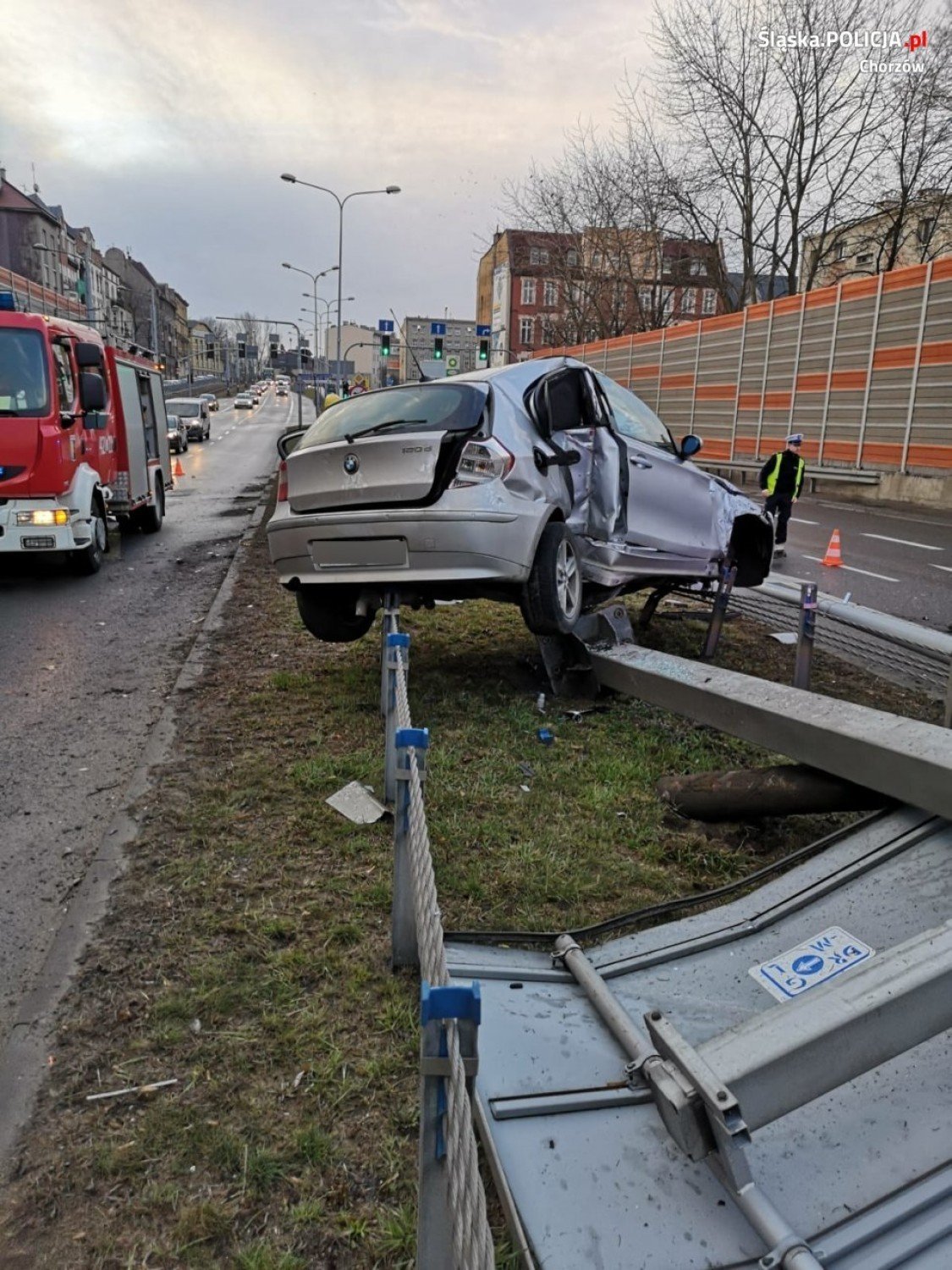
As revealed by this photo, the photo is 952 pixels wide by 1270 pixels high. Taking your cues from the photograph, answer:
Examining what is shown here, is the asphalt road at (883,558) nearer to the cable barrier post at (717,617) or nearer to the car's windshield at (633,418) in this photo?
the cable barrier post at (717,617)

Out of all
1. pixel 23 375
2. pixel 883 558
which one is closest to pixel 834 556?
pixel 883 558

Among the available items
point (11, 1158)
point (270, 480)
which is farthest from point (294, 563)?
point (270, 480)

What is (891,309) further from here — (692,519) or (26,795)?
(26,795)

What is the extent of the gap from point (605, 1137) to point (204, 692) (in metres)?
4.54

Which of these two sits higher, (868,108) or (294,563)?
(868,108)

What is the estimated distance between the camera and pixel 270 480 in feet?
79.0

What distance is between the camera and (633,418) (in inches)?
255

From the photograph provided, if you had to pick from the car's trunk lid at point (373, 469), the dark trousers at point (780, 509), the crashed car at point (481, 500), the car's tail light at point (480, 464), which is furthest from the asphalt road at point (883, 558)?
the car's trunk lid at point (373, 469)

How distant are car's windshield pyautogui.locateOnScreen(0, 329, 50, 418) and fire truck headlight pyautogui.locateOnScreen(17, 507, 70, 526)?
98cm

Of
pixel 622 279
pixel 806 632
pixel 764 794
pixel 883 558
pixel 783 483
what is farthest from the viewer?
pixel 622 279

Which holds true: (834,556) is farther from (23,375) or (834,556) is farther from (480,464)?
(23,375)

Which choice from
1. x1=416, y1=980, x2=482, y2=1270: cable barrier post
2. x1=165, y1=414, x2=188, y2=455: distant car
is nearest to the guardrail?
x1=416, y1=980, x2=482, y2=1270: cable barrier post

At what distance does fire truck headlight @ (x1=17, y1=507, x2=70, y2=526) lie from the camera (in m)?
9.56

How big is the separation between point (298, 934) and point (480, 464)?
9.05 ft
